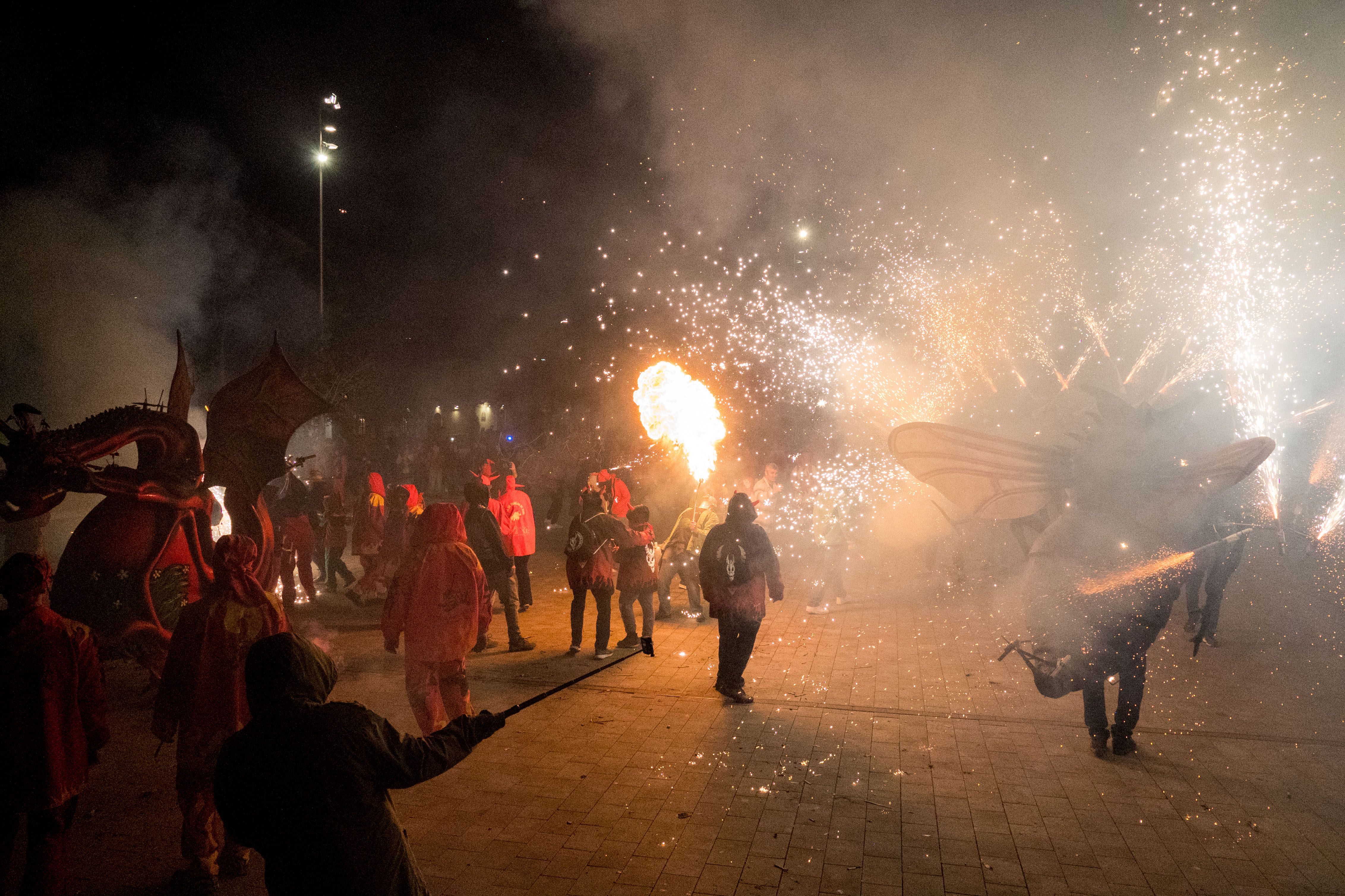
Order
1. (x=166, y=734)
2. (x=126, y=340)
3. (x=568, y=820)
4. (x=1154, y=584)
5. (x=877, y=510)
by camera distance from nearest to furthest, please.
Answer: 1. (x=166, y=734)
2. (x=568, y=820)
3. (x=1154, y=584)
4. (x=126, y=340)
5. (x=877, y=510)

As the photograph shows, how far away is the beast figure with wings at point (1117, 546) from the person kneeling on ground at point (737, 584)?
2.08 metres

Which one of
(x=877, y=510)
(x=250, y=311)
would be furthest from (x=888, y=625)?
(x=250, y=311)

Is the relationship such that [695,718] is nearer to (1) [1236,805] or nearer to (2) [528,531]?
(1) [1236,805]

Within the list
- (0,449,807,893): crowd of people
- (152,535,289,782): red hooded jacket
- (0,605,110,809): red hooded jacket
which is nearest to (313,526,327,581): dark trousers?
(0,449,807,893): crowd of people

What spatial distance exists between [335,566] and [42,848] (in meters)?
8.25

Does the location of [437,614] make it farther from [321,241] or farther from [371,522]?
[321,241]

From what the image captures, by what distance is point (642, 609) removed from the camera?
8523 millimetres

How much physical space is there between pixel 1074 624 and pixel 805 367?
54.0 ft

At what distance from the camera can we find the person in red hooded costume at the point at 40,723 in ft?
10.5

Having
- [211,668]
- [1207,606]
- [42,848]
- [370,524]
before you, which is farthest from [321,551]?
[1207,606]

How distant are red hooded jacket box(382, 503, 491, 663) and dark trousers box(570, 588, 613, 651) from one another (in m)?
2.49

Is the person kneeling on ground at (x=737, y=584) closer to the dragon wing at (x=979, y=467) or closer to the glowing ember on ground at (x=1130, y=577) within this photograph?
the dragon wing at (x=979, y=467)

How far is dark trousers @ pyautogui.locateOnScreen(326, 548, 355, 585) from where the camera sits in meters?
11.1

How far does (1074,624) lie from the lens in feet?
17.1
